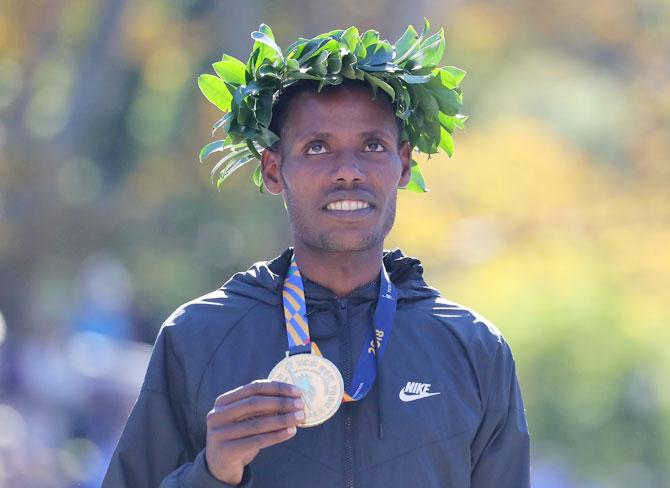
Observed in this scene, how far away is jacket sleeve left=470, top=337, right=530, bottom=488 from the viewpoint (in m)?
4.33

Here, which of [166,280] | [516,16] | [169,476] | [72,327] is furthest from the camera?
[516,16]

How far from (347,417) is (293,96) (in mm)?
1028

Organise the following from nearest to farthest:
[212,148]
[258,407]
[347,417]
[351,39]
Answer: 1. [258,407]
2. [347,417]
3. [351,39]
4. [212,148]

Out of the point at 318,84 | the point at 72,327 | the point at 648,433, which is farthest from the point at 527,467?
the point at 72,327

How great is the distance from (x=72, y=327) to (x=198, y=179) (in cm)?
516

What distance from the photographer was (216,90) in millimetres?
4914

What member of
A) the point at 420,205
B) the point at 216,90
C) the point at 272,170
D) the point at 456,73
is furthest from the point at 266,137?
the point at 420,205

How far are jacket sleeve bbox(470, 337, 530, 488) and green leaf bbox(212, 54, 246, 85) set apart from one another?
1231 millimetres

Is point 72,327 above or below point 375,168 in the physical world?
above

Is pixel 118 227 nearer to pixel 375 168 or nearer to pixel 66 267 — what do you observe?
pixel 66 267

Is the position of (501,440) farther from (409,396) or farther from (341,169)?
(341,169)

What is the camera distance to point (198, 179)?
18.3 metres

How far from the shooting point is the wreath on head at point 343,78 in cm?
453

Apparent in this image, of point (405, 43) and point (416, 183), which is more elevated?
point (405, 43)
